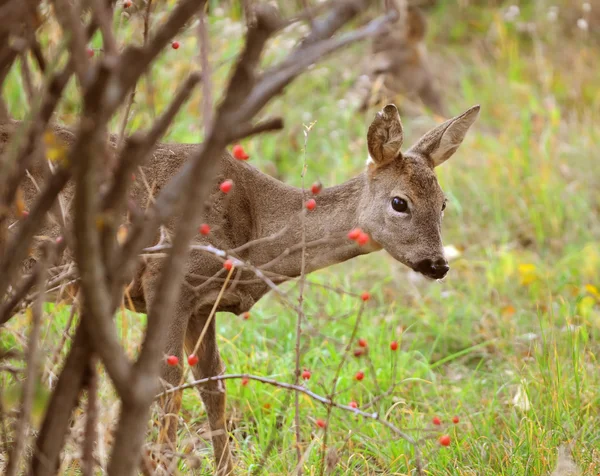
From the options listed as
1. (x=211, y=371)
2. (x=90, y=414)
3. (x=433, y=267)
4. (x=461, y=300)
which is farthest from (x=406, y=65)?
(x=90, y=414)

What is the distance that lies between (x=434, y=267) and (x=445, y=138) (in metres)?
0.73

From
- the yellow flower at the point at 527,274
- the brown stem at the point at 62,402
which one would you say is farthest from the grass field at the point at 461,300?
the brown stem at the point at 62,402

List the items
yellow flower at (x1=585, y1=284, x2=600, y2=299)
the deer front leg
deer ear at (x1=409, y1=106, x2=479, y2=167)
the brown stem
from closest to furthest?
the brown stem
the deer front leg
deer ear at (x1=409, y1=106, x2=479, y2=167)
yellow flower at (x1=585, y1=284, x2=600, y2=299)

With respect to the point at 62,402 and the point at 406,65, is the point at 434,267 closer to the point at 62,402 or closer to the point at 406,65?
the point at 62,402

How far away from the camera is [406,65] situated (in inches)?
355

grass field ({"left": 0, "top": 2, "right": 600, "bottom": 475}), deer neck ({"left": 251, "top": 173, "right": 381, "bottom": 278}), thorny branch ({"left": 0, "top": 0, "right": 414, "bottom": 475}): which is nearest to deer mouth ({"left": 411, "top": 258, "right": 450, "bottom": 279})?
deer neck ({"left": 251, "top": 173, "right": 381, "bottom": 278})

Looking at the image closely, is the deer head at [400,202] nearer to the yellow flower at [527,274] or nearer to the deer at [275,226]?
the deer at [275,226]

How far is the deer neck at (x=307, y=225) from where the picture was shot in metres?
3.90

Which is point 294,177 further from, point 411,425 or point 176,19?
point 176,19

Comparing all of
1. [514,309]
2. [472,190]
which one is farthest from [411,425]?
[472,190]

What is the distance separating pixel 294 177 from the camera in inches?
279

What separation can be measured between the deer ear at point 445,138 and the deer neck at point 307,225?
1.06ft

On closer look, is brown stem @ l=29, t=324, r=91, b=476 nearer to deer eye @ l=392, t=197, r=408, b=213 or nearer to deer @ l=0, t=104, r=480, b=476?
deer @ l=0, t=104, r=480, b=476

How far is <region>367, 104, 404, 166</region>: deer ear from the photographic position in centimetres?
398
